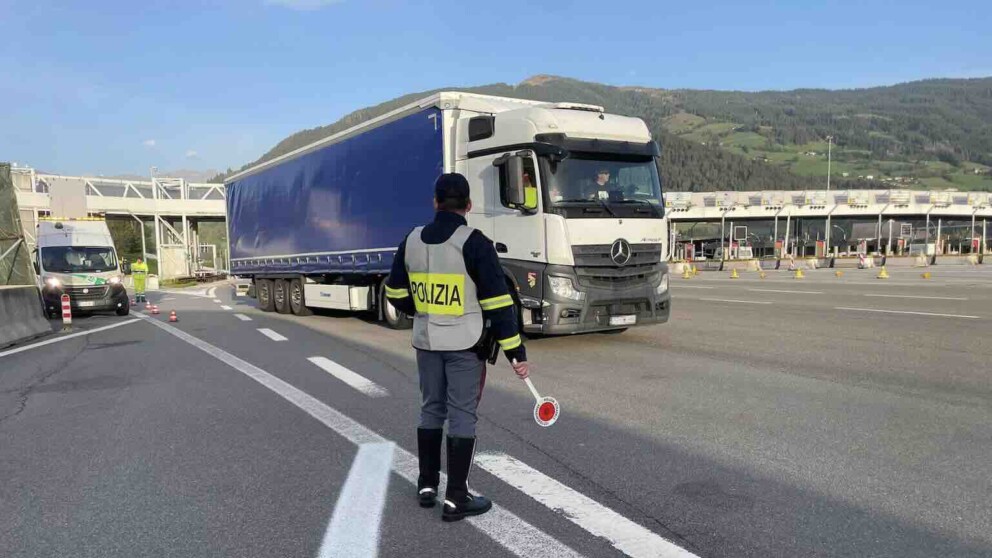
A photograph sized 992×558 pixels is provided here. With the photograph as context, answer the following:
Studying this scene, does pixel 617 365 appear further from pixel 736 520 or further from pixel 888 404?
pixel 736 520

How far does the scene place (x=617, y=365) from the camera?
27.2 ft

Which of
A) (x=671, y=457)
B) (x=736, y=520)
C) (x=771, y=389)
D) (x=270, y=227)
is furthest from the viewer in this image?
(x=270, y=227)

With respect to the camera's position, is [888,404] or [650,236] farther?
[650,236]

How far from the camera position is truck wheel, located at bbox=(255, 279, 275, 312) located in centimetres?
1812

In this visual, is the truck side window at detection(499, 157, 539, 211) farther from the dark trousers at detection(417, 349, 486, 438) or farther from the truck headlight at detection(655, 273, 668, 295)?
the dark trousers at detection(417, 349, 486, 438)

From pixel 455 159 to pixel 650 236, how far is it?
3.13 meters

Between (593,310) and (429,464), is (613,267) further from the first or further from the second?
(429,464)

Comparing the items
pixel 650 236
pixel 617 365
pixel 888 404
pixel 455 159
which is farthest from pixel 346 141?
pixel 888 404

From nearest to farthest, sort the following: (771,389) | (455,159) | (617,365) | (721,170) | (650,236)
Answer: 1. (771,389)
2. (617,365)
3. (650,236)
4. (455,159)
5. (721,170)

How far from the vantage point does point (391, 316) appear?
12.8 meters

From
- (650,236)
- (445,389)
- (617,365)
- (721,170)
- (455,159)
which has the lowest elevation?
(617,365)

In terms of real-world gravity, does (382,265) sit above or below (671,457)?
above

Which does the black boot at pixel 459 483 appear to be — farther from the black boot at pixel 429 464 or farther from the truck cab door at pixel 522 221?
the truck cab door at pixel 522 221

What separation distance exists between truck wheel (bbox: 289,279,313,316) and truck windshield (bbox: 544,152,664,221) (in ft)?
29.9
